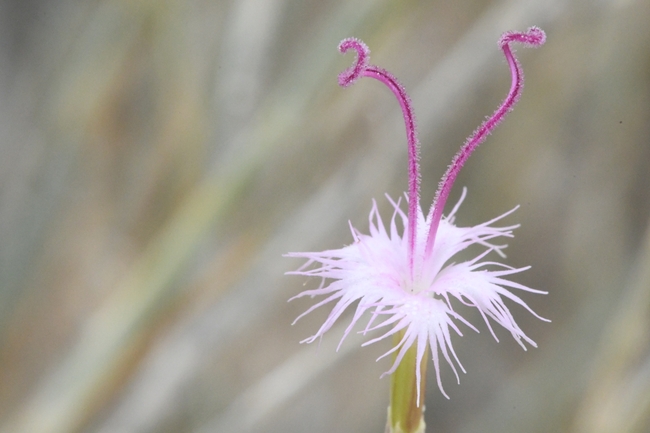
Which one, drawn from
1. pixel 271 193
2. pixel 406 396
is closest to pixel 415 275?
pixel 406 396

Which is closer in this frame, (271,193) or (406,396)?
(406,396)

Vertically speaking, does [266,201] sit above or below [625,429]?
above

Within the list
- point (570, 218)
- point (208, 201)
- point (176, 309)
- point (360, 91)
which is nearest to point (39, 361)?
point (176, 309)

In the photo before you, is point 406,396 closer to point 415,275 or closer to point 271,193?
point 415,275

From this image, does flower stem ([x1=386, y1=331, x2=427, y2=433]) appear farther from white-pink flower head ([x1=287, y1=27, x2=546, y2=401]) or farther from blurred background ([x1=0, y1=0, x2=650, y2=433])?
blurred background ([x1=0, y1=0, x2=650, y2=433])

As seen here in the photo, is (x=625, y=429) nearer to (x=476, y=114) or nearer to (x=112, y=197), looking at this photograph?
(x=476, y=114)

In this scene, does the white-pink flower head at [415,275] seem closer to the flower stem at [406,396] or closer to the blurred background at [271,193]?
the flower stem at [406,396]

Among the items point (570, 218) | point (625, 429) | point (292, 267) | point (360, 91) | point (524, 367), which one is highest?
point (360, 91)
